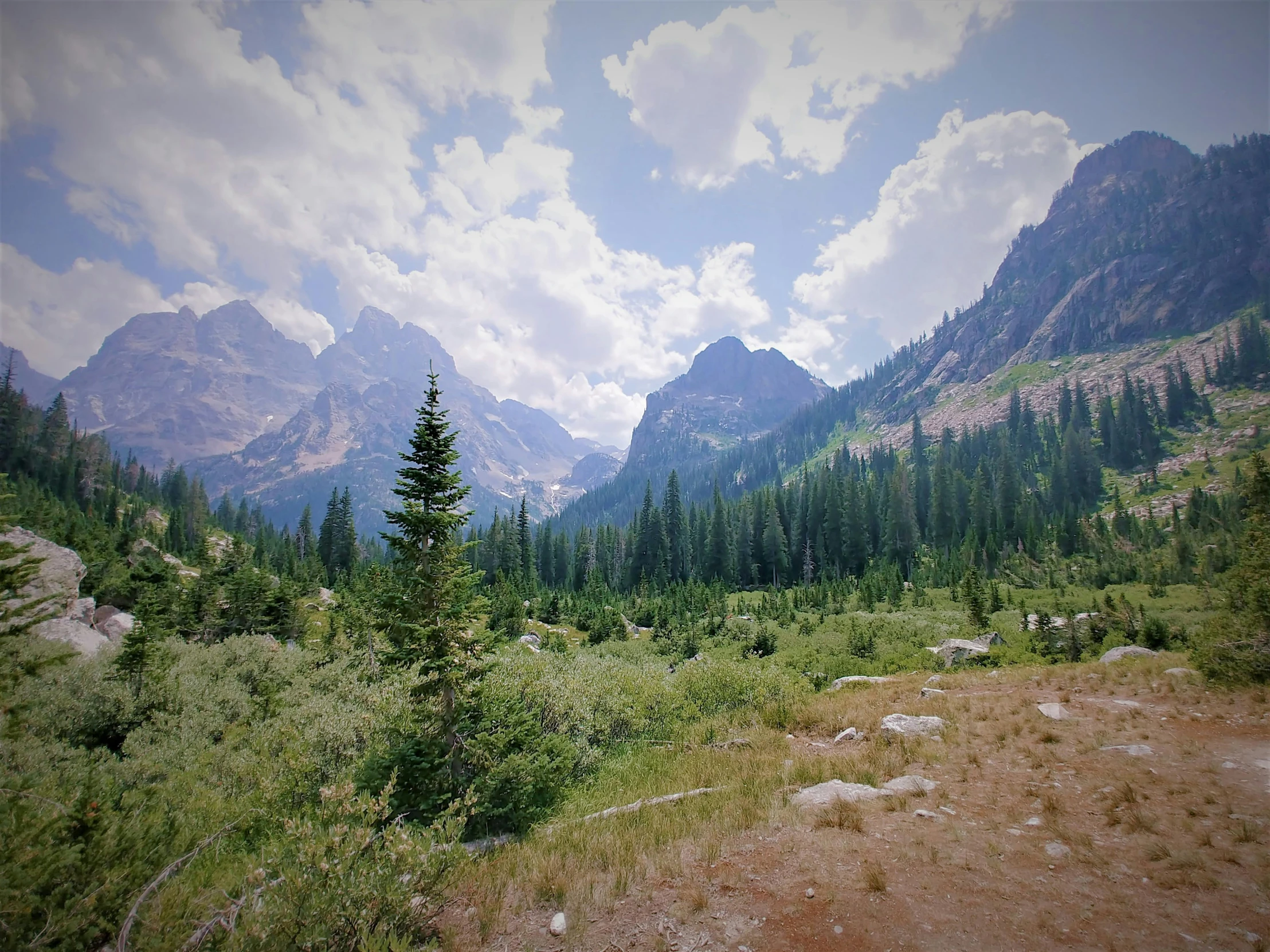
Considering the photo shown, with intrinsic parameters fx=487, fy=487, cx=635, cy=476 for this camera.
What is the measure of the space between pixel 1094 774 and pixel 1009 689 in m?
8.17

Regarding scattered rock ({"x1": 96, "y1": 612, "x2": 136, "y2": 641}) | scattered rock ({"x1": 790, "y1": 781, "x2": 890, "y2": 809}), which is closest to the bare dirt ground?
scattered rock ({"x1": 790, "y1": 781, "x2": 890, "y2": 809})

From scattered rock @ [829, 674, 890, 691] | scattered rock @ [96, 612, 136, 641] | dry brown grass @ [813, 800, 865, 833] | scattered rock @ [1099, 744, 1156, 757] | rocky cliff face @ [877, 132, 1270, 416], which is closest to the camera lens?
dry brown grass @ [813, 800, 865, 833]

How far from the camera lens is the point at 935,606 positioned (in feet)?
130

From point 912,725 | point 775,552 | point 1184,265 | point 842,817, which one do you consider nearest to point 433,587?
point 842,817

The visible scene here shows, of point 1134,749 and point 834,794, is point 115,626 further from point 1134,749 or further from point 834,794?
point 1134,749

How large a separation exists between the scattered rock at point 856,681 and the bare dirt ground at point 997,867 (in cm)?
926

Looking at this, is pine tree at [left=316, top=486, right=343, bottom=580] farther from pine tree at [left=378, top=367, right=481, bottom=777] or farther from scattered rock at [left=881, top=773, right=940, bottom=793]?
scattered rock at [left=881, top=773, right=940, bottom=793]

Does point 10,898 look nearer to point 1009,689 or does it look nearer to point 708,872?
point 708,872

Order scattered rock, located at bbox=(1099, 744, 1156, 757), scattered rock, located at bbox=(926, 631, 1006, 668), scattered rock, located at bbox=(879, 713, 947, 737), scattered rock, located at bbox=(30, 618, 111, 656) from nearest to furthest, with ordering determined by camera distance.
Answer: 1. scattered rock, located at bbox=(1099, 744, 1156, 757)
2. scattered rock, located at bbox=(879, 713, 947, 737)
3. scattered rock, located at bbox=(926, 631, 1006, 668)
4. scattered rock, located at bbox=(30, 618, 111, 656)

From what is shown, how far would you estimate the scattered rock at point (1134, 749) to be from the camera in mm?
→ 10117

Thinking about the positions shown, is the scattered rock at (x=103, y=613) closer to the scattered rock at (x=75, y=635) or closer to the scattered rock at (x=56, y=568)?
the scattered rock at (x=56, y=568)

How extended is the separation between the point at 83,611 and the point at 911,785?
4824cm

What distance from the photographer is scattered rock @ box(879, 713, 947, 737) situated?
1332 centimetres

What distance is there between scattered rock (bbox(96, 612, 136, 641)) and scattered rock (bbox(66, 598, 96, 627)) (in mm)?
1338
